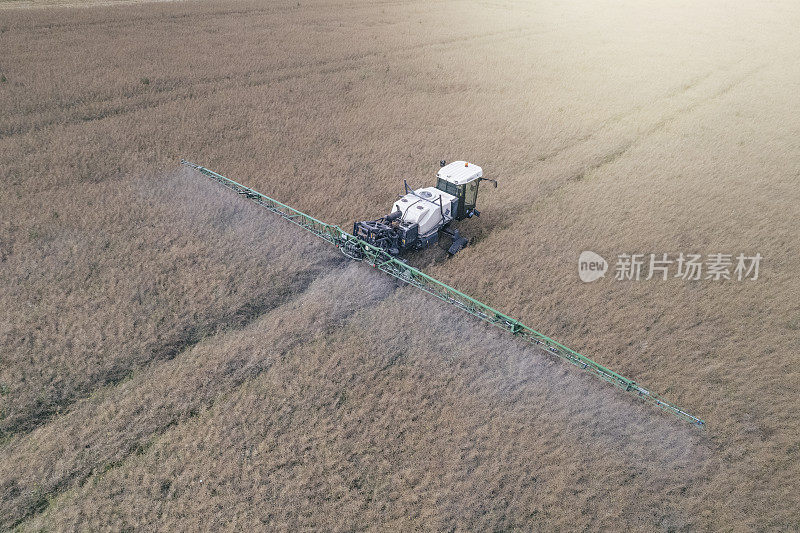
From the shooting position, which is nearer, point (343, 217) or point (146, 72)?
point (343, 217)

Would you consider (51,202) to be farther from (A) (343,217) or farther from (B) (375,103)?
(B) (375,103)

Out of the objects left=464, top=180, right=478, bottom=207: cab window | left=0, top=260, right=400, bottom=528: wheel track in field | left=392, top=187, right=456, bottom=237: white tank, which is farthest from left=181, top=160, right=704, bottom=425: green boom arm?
left=464, top=180, right=478, bottom=207: cab window

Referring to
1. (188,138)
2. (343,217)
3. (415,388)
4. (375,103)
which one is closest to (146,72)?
(188,138)

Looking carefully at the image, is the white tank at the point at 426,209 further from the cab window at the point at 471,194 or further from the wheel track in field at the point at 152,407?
the wheel track in field at the point at 152,407

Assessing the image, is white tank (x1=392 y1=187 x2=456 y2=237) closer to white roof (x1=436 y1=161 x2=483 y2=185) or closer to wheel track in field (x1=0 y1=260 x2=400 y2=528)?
white roof (x1=436 y1=161 x2=483 y2=185)

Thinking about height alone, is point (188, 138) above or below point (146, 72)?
below
